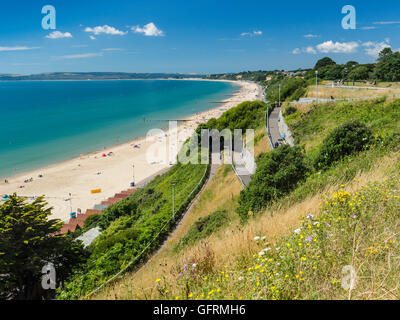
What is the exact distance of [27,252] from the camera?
11789 mm

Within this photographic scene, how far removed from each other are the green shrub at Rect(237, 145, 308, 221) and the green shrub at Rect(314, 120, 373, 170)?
1091 mm

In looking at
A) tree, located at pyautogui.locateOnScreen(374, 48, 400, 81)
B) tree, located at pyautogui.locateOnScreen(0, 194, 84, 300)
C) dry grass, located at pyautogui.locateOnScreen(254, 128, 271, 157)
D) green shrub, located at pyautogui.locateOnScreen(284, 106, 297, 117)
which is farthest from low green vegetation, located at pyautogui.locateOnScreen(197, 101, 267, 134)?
tree, located at pyautogui.locateOnScreen(0, 194, 84, 300)

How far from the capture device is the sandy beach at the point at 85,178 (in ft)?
113

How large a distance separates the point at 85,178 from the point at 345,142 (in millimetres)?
36579

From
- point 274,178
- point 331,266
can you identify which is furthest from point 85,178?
point 331,266

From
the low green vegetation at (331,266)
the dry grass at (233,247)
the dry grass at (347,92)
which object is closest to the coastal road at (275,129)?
the dry grass at (347,92)

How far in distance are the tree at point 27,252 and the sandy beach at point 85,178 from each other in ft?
58.5

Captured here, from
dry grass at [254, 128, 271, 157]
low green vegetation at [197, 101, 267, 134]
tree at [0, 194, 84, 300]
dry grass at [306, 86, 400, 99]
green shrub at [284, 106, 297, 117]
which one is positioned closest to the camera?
tree at [0, 194, 84, 300]

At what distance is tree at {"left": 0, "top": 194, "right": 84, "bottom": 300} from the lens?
36.0ft

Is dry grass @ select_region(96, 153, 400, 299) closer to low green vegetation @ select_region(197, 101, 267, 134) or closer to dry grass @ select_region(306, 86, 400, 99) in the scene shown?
dry grass @ select_region(306, 86, 400, 99)

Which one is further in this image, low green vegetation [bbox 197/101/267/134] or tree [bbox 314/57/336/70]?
tree [bbox 314/57/336/70]

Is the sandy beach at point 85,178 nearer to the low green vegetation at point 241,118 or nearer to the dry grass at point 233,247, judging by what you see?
the low green vegetation at point 241,118

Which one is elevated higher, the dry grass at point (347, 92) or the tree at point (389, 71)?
the tree at point (389, 71)

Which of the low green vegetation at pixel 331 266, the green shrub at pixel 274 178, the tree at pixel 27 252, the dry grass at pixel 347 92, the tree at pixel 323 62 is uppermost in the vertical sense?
the tree at pixel 323 62
